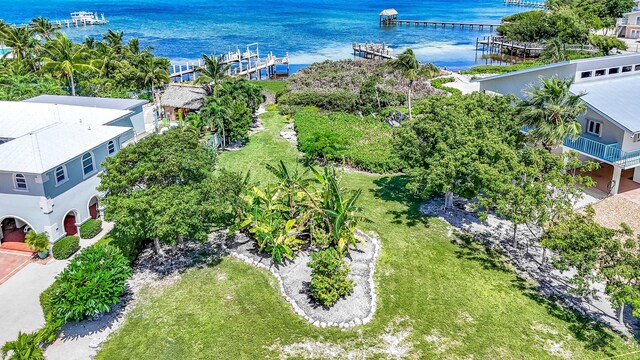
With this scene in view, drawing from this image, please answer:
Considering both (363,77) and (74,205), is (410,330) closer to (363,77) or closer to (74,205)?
(74,205)

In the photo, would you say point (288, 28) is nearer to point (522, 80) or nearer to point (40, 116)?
point (522, 80)

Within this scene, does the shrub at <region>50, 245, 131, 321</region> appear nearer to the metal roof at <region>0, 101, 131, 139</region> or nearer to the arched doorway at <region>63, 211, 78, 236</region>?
the arched doorway at <region>63, 211, 78, 236</region>

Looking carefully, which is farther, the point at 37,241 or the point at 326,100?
the point at 326,100

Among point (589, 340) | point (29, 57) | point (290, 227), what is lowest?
point (589, 340)

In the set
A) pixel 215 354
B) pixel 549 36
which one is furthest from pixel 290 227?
pixel 549 36

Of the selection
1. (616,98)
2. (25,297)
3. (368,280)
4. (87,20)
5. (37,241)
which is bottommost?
(368,280)

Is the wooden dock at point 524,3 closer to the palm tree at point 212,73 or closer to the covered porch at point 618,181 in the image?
the palm tree at point 212,73

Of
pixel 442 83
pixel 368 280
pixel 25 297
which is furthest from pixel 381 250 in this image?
pixel 442 83

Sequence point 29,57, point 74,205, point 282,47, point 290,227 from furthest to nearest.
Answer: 1. point 282,47
2. point 29,57
3. point 74,205
4. point 290,227

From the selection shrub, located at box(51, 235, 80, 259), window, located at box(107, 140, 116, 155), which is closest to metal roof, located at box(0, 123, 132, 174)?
window, located at box(107, 140, 116, 155)
